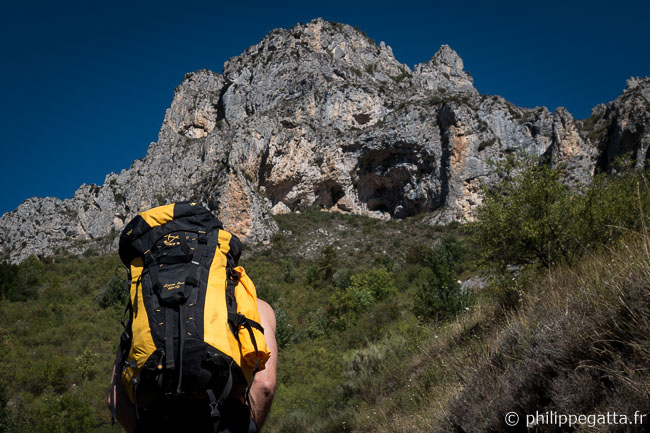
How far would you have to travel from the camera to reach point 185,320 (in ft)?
4.20

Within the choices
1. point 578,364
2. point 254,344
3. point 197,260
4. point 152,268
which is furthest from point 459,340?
point 152,268

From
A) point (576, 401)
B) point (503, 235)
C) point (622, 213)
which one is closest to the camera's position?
point (576, 401)

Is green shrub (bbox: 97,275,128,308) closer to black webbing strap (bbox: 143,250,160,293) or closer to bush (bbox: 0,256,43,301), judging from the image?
bush (bbox: 0,256,43,301)

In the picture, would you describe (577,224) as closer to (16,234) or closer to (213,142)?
(213,142)

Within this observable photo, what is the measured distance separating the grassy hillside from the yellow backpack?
1.54 metres

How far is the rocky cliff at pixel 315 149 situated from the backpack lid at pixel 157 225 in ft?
107

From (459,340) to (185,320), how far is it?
344cm

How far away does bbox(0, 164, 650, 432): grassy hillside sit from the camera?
5.96 feet

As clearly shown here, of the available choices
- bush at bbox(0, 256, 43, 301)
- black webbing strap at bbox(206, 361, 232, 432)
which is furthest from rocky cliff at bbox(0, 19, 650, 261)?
black webbing strap at bbox(206, 361, 232, 432)

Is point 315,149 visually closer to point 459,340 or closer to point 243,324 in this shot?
point 459,340

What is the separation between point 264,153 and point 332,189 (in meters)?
10.7

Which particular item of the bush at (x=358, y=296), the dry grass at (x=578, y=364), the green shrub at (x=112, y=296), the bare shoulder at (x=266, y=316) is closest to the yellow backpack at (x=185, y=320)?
the bare shoulder at (x=266, y=316)

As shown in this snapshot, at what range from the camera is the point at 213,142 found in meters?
45.6

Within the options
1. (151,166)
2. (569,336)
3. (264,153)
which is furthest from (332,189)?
(569,336)
